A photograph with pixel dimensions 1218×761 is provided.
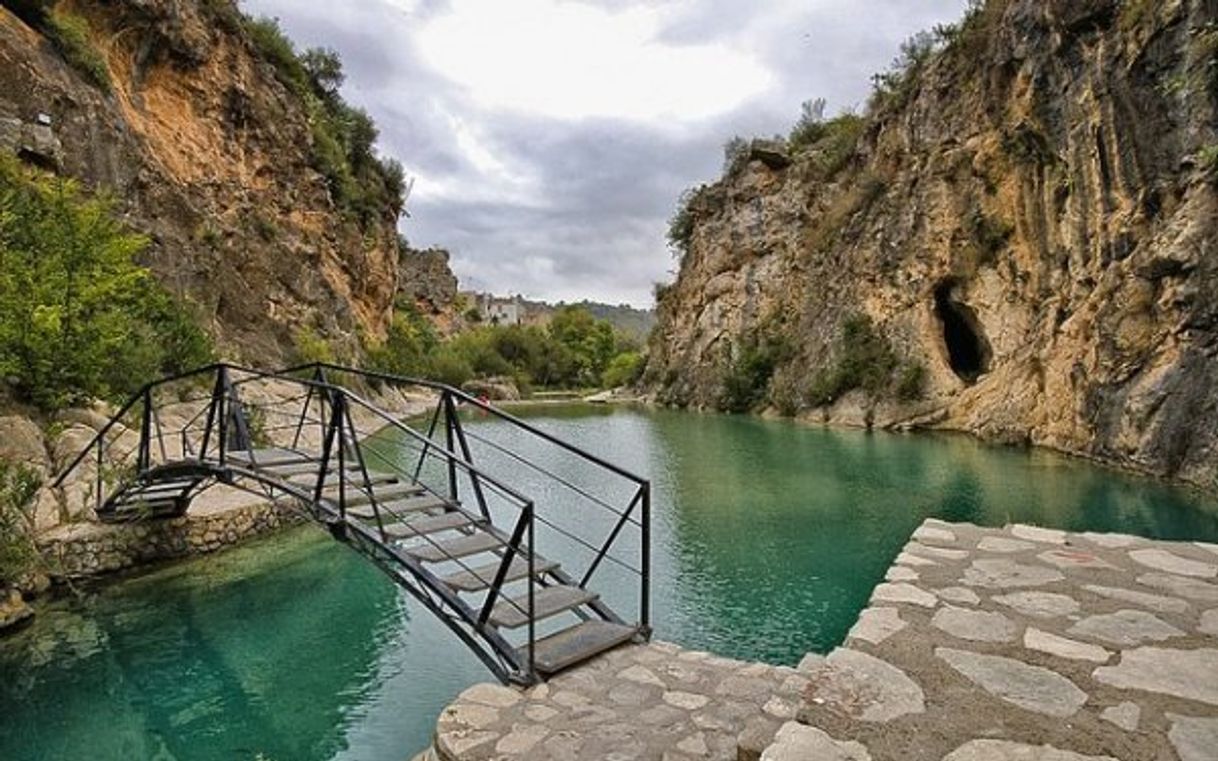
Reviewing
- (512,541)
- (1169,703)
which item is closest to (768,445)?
(512,541)

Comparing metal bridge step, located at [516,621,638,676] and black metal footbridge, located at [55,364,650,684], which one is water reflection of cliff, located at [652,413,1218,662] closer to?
black metal footbridge, located at [55,364,650,684]

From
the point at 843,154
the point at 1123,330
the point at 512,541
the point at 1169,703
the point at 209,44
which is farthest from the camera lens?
the point at 843,154

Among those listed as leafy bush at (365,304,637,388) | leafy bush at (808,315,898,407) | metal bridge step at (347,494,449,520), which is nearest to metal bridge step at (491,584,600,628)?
metal bridge step at (347,494,449,520)

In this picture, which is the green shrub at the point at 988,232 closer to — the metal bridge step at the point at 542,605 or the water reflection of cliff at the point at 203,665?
the water reflection of cliff at the point at 203,665

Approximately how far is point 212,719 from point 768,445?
16.4 meters

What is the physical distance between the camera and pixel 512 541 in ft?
14.3

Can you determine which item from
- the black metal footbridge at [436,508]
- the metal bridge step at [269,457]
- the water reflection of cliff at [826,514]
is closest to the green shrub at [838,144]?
the water reflection of cliff at [826,514]

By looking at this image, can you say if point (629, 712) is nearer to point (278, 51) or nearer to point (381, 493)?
point (381, 493)

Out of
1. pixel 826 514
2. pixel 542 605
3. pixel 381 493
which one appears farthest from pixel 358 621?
pixel 826 514

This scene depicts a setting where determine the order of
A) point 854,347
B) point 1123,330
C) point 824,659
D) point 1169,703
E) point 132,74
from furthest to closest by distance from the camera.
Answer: point 854,347
point 132,74
point 1123,330
point 824,659
point 1169,703

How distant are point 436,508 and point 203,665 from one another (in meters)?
2.22

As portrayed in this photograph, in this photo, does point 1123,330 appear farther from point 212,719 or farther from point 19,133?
point 19,133

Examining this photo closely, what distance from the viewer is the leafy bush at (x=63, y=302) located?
8.32m

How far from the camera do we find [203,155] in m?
21.8
